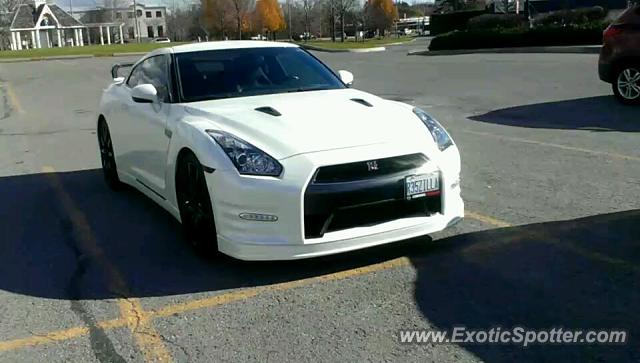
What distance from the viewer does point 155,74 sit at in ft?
19.6

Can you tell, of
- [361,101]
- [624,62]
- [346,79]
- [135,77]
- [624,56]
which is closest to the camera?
[361,101]

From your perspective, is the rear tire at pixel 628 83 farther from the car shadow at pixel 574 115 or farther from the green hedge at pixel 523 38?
the green hedge at pixel 523 38

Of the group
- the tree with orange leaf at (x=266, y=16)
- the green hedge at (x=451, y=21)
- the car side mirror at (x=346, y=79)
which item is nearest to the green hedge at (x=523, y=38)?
the green hedge at (x=451, y=21)

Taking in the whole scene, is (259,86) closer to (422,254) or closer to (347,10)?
(422,254)

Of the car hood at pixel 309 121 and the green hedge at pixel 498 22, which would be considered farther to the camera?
the green hedge at pixel 498 22

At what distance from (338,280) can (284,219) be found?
522 mm

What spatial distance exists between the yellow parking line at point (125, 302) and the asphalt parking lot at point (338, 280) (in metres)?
0.01

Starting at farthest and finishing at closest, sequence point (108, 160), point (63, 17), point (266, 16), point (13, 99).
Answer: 1. point (63, 17)
2. point (266, 16)
3. point (13, 99)
4. point (108, 160)

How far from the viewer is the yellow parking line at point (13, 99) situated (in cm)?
1663

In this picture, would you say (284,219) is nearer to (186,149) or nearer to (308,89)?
(186,149)

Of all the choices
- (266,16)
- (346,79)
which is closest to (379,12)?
Answer: (266,16)

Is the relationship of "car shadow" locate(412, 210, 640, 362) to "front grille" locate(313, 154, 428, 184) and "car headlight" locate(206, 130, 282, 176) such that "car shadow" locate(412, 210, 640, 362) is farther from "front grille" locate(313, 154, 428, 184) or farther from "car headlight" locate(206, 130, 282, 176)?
"car headlight" locate(206, 130, 282, 176)

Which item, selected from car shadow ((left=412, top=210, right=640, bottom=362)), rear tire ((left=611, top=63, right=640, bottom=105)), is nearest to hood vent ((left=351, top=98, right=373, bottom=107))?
car shadow ((left=412, top=210, right=640, bottom=362))

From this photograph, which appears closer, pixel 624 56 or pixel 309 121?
pixel 309 121
